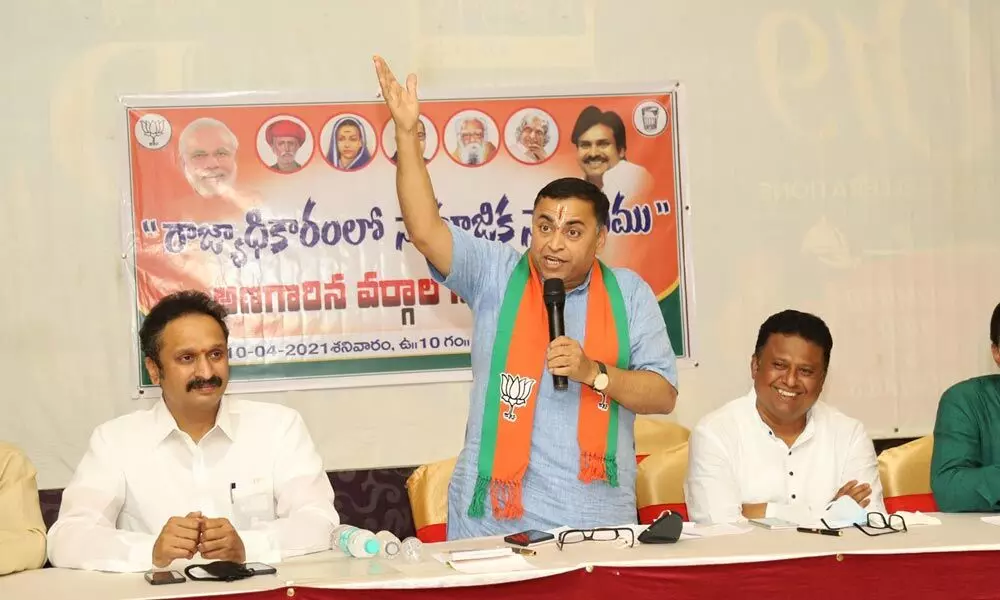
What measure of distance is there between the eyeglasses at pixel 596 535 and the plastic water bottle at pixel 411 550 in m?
0.33

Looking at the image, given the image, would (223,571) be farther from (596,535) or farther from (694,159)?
(694,159)

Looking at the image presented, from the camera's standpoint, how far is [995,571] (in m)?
2.65

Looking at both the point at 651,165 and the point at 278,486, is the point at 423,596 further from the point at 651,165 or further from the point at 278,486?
the point at 651,165

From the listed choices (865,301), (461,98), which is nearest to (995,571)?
(865,301)

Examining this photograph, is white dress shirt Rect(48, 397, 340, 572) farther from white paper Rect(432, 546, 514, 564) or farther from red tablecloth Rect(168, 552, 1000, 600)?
red tablecloth Rect(168, 552, 1000, 600)

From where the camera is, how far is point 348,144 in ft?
15.1

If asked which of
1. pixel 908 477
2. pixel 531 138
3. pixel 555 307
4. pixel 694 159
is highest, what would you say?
pixel 531 138

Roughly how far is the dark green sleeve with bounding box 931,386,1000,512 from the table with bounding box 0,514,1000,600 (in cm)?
58

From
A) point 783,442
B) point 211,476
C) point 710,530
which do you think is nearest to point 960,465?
point 783,442

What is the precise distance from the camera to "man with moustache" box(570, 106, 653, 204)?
4742mm

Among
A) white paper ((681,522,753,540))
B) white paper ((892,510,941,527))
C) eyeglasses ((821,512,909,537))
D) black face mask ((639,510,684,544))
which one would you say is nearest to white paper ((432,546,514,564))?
black face mask ((639,510,684,544))

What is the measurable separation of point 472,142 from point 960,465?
2205mm

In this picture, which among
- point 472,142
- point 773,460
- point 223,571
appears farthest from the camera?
point 472,142

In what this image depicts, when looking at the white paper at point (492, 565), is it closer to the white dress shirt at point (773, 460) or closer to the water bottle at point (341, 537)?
the water bottle at point (341, 537)
